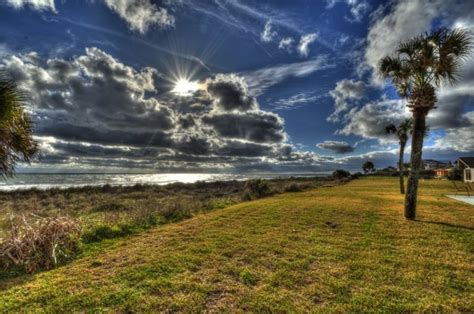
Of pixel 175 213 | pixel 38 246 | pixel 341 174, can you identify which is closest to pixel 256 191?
pixel 175 213

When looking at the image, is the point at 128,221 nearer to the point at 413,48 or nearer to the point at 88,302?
the point at 88,302

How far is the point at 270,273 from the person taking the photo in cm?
498

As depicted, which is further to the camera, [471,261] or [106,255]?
[106,255]

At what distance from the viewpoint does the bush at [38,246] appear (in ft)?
19.1

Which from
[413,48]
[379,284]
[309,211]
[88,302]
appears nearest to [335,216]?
[309,211]

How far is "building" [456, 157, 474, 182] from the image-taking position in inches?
1501

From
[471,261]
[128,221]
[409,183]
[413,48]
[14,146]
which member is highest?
[413,48]

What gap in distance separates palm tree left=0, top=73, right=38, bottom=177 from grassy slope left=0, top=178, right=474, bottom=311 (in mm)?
2959

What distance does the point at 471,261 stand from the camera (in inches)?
215

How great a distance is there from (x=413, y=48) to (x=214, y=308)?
12.0 m

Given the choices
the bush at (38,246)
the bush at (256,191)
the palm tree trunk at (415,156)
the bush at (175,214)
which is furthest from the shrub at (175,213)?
the palm tree trunk at (415,156)

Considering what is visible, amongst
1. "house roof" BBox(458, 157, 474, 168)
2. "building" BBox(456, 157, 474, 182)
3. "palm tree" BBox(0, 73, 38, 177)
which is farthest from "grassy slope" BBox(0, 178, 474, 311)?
"house roof" BBox(458, 157, 474, 168)

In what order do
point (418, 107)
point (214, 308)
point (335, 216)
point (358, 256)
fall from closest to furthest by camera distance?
point (214, 308) < point (358, 256) < point (418, 107) < point (335, 216)

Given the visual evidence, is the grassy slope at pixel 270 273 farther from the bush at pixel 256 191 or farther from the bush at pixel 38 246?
Result: the bush at pixel 256 191
